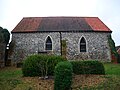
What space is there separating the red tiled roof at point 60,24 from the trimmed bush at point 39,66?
13.4 meters

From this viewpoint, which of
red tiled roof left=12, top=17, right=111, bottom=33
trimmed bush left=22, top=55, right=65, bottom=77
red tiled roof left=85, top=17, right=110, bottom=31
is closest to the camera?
trimmed bush left=22, top=55, right=65, bottom=77

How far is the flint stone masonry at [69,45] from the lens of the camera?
31.8 meters

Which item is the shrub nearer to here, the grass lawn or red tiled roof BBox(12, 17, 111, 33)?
the grass lawn

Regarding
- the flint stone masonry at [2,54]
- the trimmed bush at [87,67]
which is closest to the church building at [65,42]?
the flint stone masonry at [2,54]

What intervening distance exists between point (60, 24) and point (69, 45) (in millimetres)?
3907

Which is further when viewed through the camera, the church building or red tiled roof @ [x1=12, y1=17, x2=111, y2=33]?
red tiled roof @ [x1=12, y1=17, x2=111, y2=33]

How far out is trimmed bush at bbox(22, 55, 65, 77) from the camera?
62.3 feet

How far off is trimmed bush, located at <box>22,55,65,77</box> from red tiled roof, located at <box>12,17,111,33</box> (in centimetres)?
1345

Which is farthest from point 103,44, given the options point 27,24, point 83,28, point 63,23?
point 27,24

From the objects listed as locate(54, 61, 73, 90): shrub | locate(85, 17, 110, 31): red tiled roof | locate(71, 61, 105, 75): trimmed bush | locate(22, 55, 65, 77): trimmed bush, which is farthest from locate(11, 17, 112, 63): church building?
locate(54, 61, 73, 90): shrub

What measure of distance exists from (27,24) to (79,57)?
945 centimetres

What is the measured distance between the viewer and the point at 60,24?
111 ft

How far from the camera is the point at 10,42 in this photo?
32406 millimetres

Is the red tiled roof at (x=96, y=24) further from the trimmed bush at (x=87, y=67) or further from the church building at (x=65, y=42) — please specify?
the trimmed bush at (x=87, y=67)
